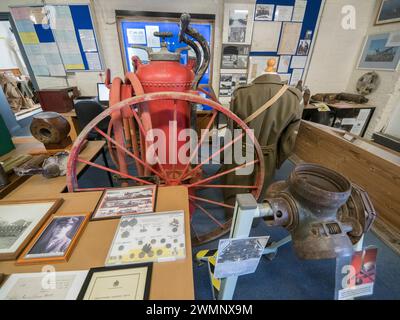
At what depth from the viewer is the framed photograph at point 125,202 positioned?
78cm

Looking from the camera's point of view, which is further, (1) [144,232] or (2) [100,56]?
(2) [100,56]

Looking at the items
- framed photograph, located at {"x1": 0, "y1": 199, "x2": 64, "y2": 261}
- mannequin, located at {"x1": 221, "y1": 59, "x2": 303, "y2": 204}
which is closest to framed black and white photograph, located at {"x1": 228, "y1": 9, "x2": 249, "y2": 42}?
mannequin, located at {"x1": 221, "y1": 59, "x2": 303, "y2": 204}

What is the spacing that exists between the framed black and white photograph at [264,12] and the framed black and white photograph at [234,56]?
1.23 ft

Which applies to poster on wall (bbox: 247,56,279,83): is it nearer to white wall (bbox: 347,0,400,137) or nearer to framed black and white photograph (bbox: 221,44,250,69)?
framed black and white photograph (bbox: 221,44,250,69)

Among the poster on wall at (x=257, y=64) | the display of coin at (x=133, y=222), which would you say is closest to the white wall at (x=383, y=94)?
the poster on wall at (x=257, y=64)

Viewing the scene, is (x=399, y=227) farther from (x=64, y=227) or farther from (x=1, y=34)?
(x=1, y=34)

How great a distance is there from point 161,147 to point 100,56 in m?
2.28

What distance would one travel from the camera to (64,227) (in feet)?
2.30

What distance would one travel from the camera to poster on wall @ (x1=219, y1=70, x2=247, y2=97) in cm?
279

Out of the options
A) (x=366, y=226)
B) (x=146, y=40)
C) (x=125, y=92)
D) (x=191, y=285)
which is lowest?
(x=191, y=285)

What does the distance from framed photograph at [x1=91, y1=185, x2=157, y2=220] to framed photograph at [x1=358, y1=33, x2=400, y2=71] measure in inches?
141

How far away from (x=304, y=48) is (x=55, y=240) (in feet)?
11.6

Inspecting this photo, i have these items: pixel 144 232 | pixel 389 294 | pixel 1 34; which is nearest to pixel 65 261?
pixel 144 232

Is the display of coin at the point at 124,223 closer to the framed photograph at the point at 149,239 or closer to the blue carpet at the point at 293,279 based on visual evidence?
the framed photograph at the point at 149,239
